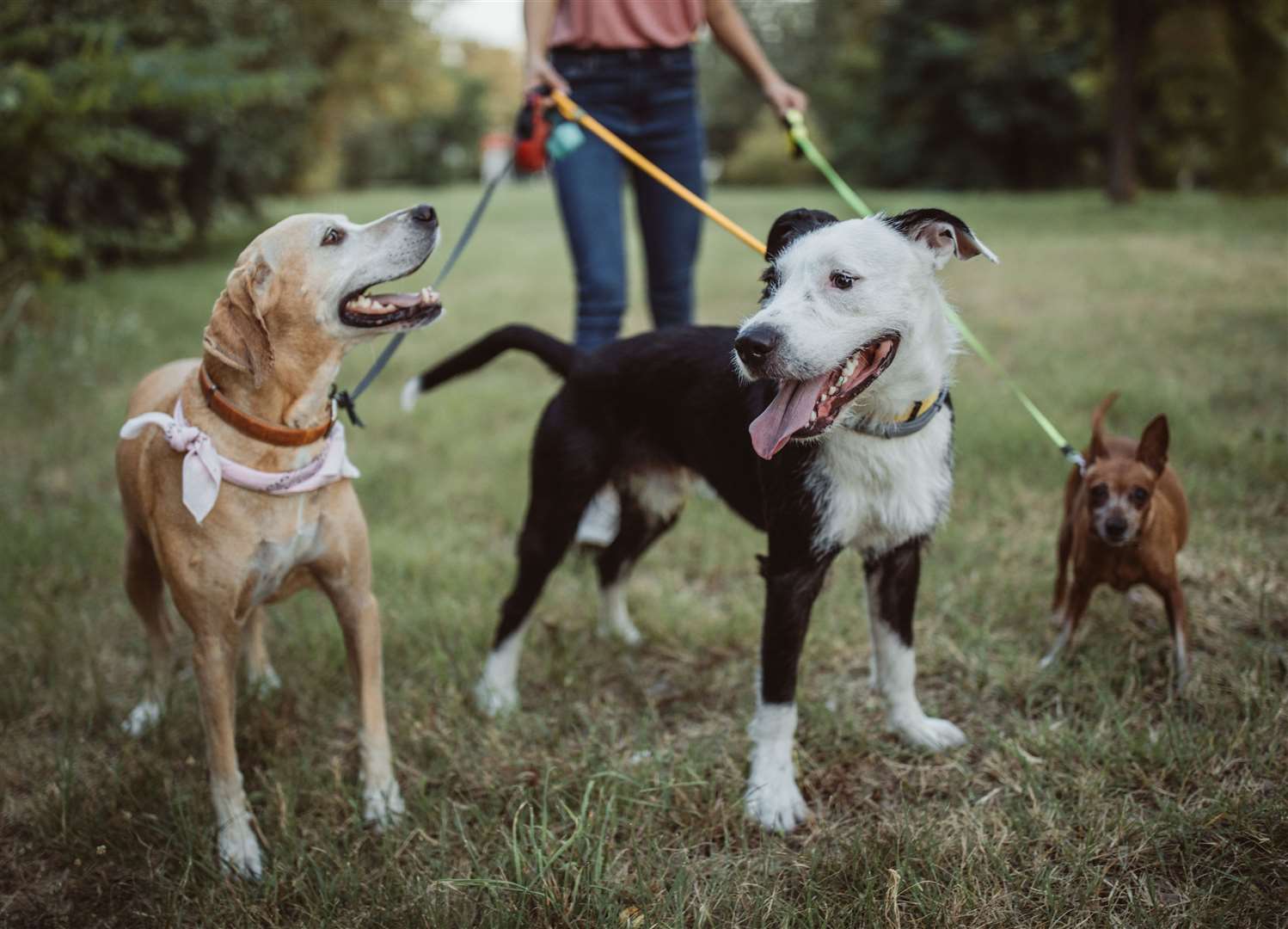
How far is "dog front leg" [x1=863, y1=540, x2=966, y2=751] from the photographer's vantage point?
2.88 metres

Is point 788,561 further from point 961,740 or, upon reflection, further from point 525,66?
point 525,66

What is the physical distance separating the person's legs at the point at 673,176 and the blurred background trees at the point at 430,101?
4246 millimetres

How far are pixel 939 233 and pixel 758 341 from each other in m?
0.63

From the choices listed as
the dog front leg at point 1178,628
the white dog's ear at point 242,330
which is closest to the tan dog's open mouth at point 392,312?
the white dog's ear at point 242,330

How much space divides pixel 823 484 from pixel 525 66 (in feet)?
7.17

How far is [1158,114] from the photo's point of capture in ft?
89.4

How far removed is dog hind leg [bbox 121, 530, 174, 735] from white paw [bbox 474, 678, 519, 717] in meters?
1.03

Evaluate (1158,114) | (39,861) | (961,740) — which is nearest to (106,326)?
(39,861)

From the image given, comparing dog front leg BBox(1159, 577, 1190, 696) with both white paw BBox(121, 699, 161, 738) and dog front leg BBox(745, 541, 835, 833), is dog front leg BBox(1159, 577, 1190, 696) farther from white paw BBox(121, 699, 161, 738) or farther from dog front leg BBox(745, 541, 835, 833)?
white paw BBox(121, 699, 161, 738)

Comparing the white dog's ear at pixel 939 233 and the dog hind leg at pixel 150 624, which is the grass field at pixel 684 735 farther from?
the white dog's ear at pixel 939 233

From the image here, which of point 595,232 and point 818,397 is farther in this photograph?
point 595,232

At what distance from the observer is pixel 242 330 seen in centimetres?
252

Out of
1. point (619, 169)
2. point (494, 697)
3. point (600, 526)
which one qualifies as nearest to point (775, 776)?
point (494, 697)

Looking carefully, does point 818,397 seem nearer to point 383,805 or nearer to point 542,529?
point 542,529
